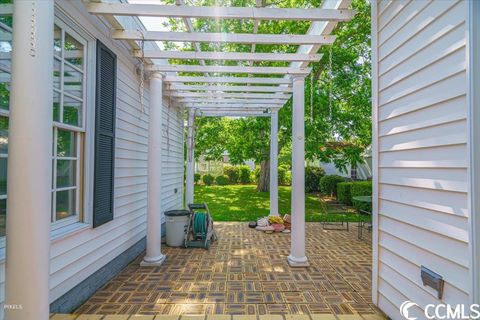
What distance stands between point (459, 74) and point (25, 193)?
2.54m

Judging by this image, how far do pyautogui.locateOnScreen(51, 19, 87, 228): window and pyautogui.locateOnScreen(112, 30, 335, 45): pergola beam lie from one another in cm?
55

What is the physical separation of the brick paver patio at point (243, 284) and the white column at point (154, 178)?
273mm

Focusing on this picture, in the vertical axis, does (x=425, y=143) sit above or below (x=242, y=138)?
below

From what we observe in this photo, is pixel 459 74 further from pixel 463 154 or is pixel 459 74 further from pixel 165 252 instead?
pixel 165 252

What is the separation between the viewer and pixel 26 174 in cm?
146

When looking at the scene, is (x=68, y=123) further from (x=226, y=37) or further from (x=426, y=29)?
(x=426, y=29)

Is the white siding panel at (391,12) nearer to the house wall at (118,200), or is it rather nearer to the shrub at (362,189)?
the house wall at (118,200)

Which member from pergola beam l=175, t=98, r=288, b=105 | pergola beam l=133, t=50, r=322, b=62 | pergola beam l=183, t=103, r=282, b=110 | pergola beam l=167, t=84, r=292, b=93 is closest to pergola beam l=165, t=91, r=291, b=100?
pergola beam l=175, t=98, r=288, b=105

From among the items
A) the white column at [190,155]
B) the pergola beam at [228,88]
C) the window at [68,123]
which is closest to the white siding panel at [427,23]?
the pergola beam at [228,88]

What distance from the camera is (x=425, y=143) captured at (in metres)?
1.90

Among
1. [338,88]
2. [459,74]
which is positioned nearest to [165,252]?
[459,74]

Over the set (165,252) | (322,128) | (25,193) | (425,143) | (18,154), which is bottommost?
(165,252)

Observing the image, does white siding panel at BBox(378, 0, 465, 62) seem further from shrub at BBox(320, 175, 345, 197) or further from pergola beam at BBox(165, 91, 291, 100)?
shrub at BBox(320, 175, 345, 197)

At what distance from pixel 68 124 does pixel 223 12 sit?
6.27ft
